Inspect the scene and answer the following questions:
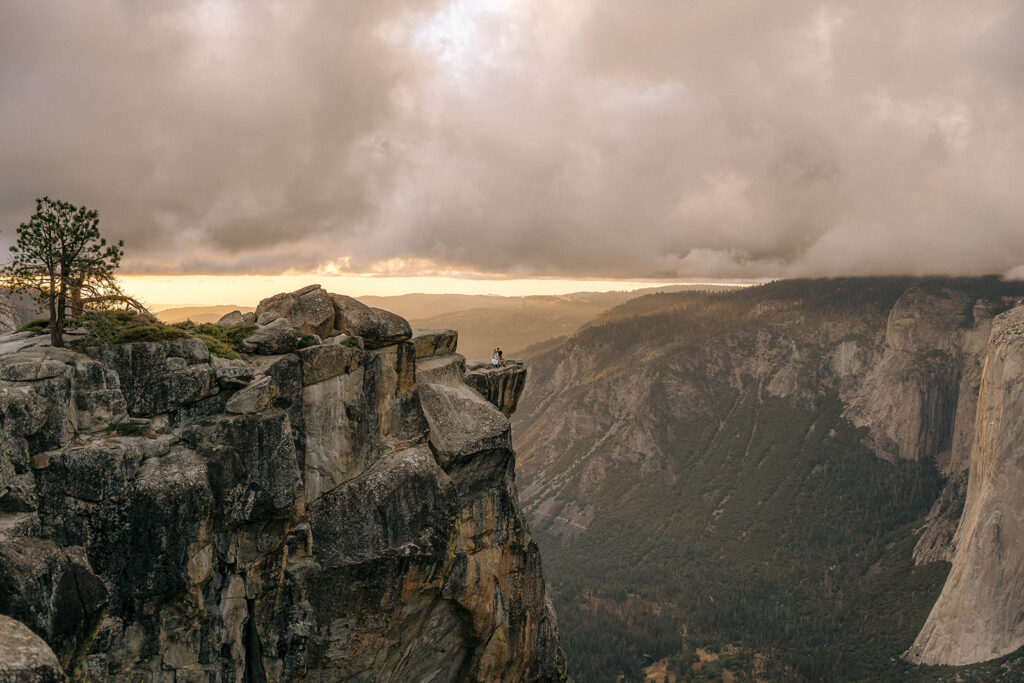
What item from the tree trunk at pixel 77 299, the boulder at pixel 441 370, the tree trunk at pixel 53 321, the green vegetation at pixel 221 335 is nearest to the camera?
the tree trunk at pixel 53 321

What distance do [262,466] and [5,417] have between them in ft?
36.4

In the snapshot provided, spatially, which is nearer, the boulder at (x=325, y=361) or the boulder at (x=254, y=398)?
the boulder at (x=254, y=398)

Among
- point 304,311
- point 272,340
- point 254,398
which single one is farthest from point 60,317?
point 304,311

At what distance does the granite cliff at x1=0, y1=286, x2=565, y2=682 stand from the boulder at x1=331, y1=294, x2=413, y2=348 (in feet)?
0.45

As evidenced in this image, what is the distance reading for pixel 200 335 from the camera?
35688 millimetres

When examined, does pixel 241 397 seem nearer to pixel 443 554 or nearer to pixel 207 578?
pixel 207 578

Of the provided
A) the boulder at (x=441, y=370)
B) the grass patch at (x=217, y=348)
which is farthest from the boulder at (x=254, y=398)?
the boulder at (x=441, y=370)

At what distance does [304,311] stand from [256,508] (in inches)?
529

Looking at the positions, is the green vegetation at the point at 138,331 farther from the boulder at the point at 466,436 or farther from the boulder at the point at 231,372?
the boulder at the point at 466,436

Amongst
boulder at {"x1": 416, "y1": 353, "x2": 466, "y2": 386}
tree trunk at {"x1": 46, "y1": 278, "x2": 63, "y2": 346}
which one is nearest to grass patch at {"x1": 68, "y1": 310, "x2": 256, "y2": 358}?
tree trunk at {"x1": 46, "y1": 278, "x2": 63, "y2": 346}

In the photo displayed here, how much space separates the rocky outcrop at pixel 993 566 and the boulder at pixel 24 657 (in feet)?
684

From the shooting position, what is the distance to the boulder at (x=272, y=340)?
122 feet

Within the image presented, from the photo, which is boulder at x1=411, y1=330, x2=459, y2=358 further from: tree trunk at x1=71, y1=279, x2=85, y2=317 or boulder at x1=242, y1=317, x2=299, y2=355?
tree trunk at x1=71, y1=279, x2=85, y2=317

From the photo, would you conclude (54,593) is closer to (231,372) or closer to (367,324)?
(231,372)
